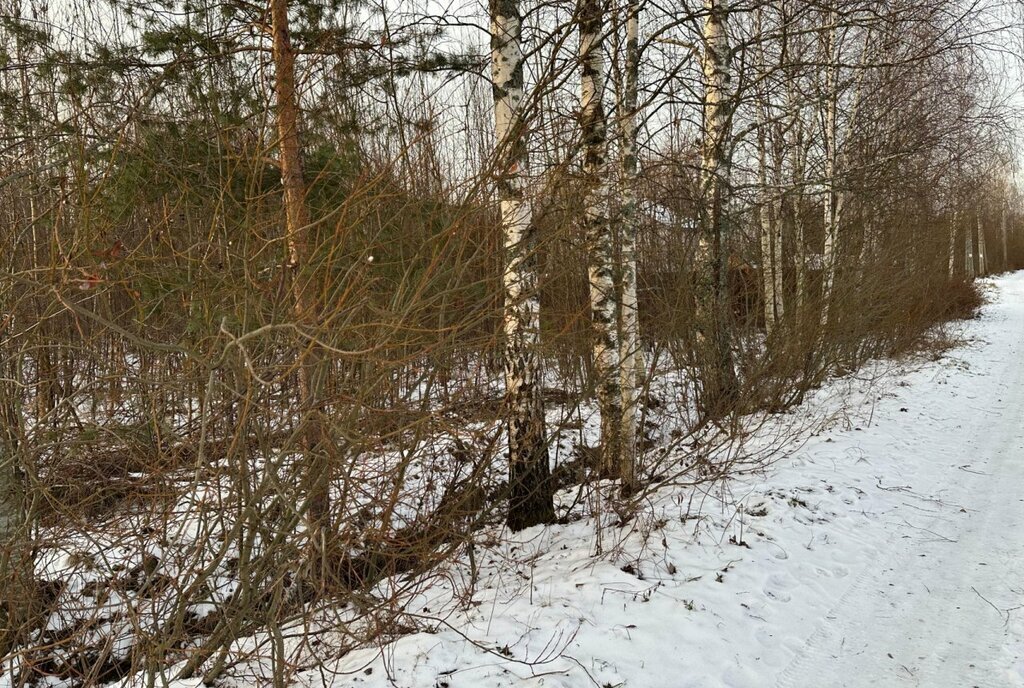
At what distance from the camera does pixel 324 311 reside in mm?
2631

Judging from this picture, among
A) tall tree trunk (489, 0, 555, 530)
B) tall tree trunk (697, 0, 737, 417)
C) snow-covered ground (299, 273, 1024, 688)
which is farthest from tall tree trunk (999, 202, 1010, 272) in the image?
tall tree trunk (489, 0, 555, 530)

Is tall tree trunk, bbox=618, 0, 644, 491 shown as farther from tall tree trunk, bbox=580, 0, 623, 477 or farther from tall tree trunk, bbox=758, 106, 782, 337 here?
tall tree trunk, bbox=758, 106, 782, 337

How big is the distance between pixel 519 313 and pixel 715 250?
13.2 feet

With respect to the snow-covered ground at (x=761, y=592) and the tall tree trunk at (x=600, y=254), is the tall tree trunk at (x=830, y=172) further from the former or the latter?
the tall tree trunk at (x=600, y=254)

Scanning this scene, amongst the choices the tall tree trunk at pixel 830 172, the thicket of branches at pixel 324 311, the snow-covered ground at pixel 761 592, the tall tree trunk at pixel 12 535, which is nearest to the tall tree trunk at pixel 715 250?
the thicket of branches at pixel 324 311

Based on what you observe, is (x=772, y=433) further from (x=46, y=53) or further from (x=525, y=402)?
(x=46, y=53)

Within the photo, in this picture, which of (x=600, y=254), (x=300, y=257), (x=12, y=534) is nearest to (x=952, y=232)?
(x=600, y=254)

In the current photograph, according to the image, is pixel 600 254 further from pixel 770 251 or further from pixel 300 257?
pixel 770 251

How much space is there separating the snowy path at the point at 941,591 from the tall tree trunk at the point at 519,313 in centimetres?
221

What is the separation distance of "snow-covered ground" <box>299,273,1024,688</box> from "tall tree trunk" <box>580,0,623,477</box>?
829 millimetres

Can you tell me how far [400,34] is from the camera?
534 centimetres

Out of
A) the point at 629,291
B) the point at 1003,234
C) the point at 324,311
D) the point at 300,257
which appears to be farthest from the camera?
the point at 1003,234

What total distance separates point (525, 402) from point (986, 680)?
9.98ft

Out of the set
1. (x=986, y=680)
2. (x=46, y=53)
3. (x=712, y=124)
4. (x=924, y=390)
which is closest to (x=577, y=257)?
(x=712, y=124)
